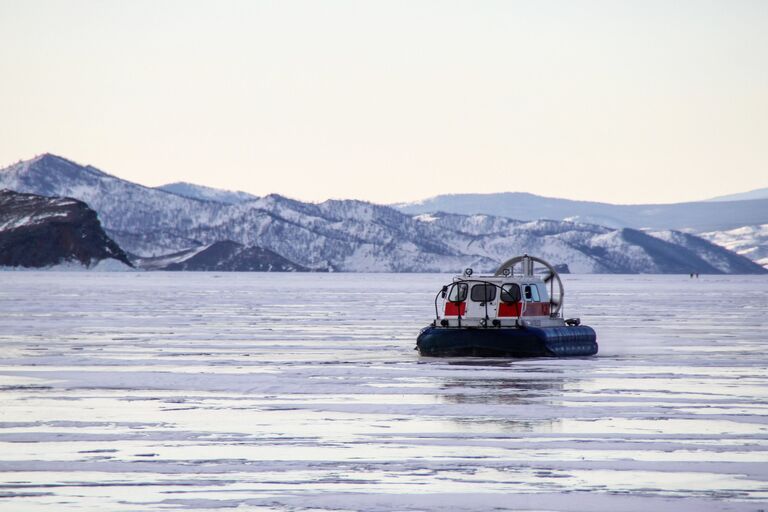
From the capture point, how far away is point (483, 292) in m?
42.5

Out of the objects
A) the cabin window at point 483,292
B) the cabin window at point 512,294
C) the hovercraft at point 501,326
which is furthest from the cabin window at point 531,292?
the cabin window at point 483,292

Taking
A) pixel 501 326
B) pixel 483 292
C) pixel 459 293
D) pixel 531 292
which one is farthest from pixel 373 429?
pixel 531 292

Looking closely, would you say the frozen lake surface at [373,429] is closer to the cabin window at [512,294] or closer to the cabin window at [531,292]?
the cabin window at [512,294]

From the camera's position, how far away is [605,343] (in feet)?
163

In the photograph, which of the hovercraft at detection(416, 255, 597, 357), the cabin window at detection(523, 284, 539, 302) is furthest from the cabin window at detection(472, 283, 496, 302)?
the cabin window at detection(523, 284, 539, 302)

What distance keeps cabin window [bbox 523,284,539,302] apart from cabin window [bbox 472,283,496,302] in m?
1.05

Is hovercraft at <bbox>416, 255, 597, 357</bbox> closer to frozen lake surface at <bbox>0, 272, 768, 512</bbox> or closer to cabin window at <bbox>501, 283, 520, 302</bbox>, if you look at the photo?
cabin window at <bbox>501, 283, 520, 302</bbox>

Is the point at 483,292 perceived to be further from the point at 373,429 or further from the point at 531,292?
the point at 373,429

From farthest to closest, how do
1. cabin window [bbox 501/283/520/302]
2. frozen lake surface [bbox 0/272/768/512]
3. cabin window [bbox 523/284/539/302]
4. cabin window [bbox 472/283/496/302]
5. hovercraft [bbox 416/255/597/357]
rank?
cabin window [bbox 523/284/539/302], cabin window [bbox 472/283/496/302], cabin window [bbox 501/283/520/302], hovercraft [bbox 416/255/597/357], frozen lake surface [bbox 0/272/768/512]

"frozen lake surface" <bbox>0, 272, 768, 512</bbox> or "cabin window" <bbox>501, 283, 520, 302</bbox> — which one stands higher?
"cabin window" <bbox>501, 283, 520, 302</bbox>

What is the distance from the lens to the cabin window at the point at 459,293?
4234 centimetres

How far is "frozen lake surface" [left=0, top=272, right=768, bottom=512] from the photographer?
16391 millimetres

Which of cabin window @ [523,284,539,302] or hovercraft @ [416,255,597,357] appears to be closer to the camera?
hovercraft @ [416,255,597,357]

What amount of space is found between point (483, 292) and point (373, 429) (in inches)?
798
